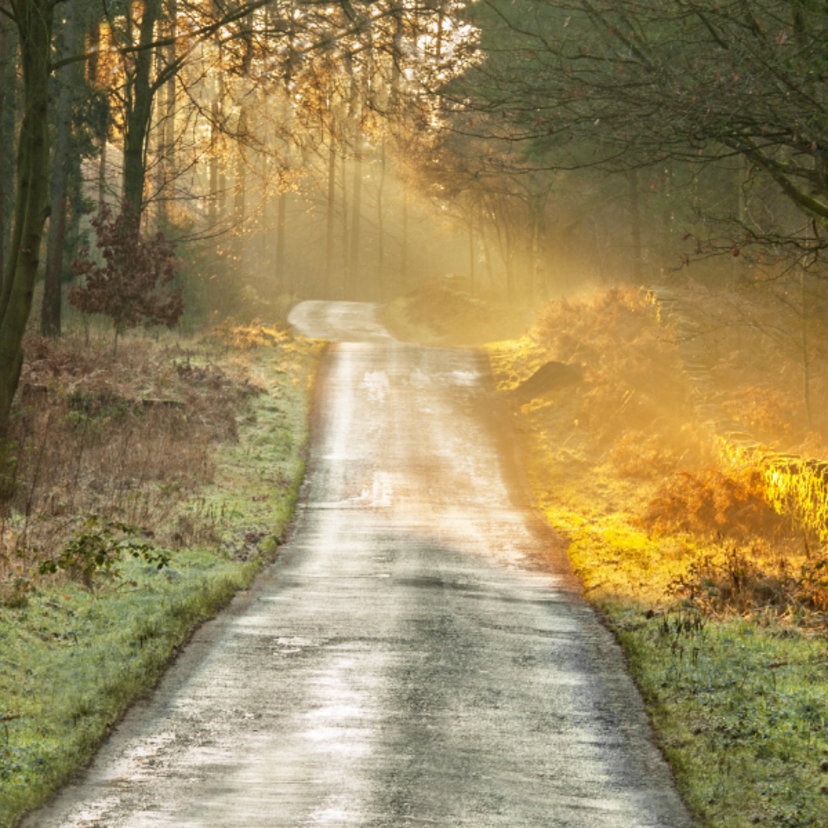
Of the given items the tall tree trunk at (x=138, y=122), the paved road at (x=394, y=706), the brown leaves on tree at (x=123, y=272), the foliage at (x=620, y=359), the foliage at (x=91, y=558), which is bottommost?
the paved road at (x=394, y=706)

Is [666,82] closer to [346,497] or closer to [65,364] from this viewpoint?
[346,497]

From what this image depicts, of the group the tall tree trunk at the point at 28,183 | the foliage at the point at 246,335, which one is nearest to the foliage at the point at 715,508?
the tall tree trunk at the point at 28,183

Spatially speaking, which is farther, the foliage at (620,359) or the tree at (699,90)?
the foliage at (620,359)

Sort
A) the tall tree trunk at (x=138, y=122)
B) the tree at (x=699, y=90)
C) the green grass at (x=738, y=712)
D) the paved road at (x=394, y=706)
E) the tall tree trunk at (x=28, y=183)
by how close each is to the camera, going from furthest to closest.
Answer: the tall tree trunk at (x=138, y=122)
the tall tree trunk at (x=28, y=183)
the tree at (x=699, y=90)
the green grass at (x=738, y=712)
the paved road at (x=394, y=706)

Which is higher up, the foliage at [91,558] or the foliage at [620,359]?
the foliage at [620,359]

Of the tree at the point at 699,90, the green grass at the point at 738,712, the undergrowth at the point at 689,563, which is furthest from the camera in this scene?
the tree at the point at 699,90

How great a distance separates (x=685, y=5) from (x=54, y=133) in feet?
63.0

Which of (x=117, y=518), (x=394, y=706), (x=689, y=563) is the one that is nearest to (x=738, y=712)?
(x=394, y=706)

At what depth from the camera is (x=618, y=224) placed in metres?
53.7

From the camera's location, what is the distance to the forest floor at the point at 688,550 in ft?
20.7

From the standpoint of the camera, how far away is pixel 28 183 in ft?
38.5

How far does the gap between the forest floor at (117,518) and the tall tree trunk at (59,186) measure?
0.84 meters

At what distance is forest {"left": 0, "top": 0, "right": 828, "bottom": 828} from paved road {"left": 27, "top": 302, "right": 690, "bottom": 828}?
40 centimetres

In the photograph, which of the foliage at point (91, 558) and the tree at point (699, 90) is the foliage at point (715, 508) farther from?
the foliage at point (91, 558)
